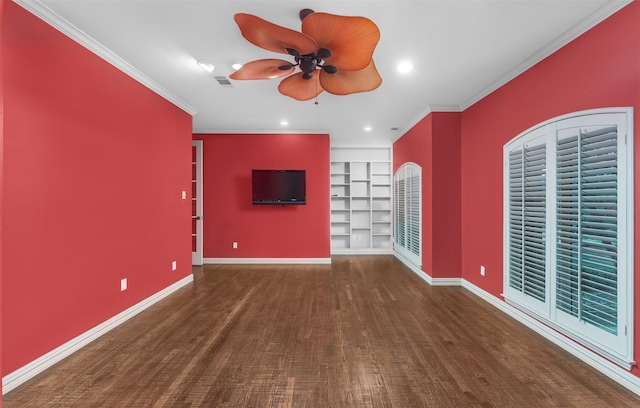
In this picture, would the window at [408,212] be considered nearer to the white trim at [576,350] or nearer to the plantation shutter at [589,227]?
the white trim at [576,350]

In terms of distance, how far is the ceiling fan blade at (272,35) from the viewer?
1701 mm

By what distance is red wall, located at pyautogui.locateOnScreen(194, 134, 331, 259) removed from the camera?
18.6ft

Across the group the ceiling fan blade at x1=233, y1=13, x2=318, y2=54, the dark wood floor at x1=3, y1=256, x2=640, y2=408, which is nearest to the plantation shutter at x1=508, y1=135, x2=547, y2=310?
the dark wood floor at x1=3, y1=256, x2=640, y2=408

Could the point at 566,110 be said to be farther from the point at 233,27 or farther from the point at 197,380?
the point at 197,380

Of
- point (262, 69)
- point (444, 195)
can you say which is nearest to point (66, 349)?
point (262, 69)

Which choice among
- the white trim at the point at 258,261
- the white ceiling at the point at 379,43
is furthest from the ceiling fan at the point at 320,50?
the white trim at the point at 258,261

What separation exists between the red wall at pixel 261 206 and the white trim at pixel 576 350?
10.9ft

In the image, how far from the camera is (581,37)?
2.32m

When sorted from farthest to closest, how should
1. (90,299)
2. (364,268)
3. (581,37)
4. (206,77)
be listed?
1. (364,268)
2. (206,77)
3. (90,299)
4. (581,37)

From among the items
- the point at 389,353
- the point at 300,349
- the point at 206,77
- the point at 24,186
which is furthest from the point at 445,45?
the point at 24,186

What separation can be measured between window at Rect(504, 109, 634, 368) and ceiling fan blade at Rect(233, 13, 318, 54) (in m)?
2.32

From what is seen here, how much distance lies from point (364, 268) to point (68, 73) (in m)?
4.91

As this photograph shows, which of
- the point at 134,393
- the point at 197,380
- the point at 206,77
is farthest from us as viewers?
the point at 206,77

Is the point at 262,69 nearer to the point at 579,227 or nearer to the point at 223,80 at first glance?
the point at 223,80
